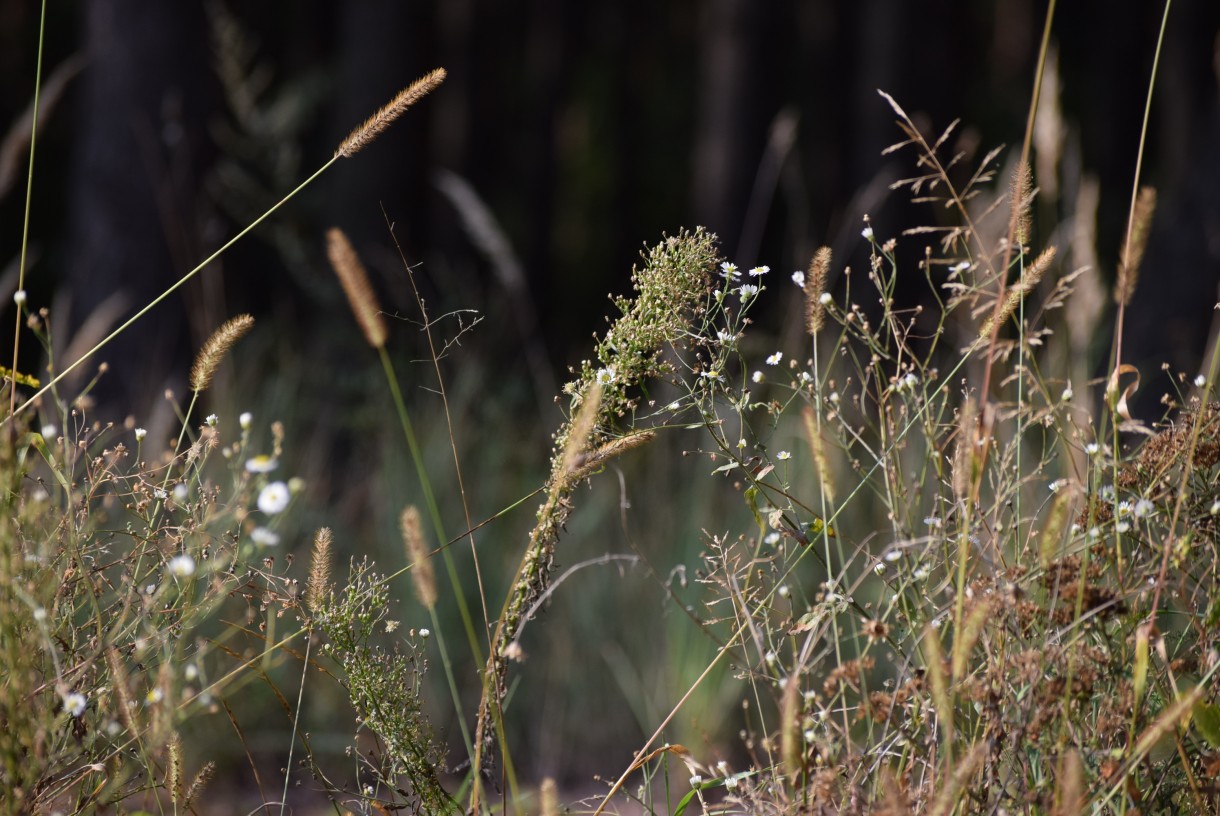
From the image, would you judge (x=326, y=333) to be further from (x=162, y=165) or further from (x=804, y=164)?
(x=804, y=164)

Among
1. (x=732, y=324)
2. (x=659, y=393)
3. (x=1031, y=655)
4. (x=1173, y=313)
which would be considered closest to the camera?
(x=1031, y=655)

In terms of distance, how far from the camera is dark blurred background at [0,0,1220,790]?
11.2 ft

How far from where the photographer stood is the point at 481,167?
36.6 ft

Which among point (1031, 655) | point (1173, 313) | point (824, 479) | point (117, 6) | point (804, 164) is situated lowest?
point (804, 164)

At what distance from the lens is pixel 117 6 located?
4172 millimetres

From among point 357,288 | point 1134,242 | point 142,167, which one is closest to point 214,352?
point 357,288

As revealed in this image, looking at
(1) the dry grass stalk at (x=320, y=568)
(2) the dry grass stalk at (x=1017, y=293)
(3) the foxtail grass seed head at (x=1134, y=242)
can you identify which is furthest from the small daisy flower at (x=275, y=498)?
(3) the foxtail grass seed head at (x=1134, y=242)

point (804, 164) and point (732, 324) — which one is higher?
point (732, 324)

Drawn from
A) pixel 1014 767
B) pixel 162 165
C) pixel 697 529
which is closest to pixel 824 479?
pixel 1014 767

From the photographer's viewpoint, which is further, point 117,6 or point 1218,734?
point 117,6

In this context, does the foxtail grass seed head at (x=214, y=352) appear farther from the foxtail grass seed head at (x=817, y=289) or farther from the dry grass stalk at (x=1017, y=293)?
the dry grass stalk at (x=1017, y=293)

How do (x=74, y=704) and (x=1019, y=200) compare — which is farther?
(x=1019, y=200)

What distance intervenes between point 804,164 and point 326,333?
6.83 metres

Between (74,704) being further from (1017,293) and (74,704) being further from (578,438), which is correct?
(1017,293)
